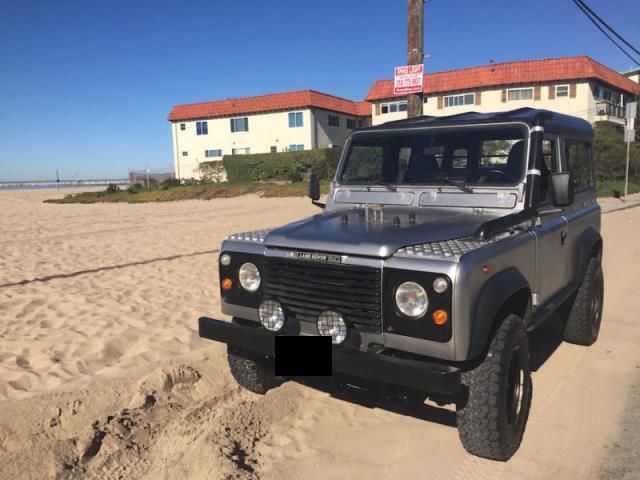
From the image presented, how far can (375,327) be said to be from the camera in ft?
9.60

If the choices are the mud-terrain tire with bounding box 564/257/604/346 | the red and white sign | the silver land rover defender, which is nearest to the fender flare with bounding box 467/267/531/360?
the silver land rover defender

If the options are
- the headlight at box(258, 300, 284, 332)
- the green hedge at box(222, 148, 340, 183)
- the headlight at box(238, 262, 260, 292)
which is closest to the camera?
the headlight at box(258, 300, 284, 332)

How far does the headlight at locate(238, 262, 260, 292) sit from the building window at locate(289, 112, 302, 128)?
38588mm

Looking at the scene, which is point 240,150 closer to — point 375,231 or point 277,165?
point 277,165

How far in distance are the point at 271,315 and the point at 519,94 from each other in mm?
37949

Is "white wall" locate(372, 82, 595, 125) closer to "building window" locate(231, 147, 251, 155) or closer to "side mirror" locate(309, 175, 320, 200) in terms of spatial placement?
"building window" locate(231, 147, 251, 155)

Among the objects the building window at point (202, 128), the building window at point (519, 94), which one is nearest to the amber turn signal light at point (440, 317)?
the building window at point (519, 94)

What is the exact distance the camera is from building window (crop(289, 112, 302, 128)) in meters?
41.0

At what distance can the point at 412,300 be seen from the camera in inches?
111

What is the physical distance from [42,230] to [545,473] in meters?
14.4

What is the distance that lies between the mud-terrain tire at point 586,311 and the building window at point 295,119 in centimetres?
3731

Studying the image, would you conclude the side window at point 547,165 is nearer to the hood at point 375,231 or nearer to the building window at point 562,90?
the hood at point 375,231

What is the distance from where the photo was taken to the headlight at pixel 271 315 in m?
3.25

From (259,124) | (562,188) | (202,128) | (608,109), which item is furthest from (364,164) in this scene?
(202,128)
